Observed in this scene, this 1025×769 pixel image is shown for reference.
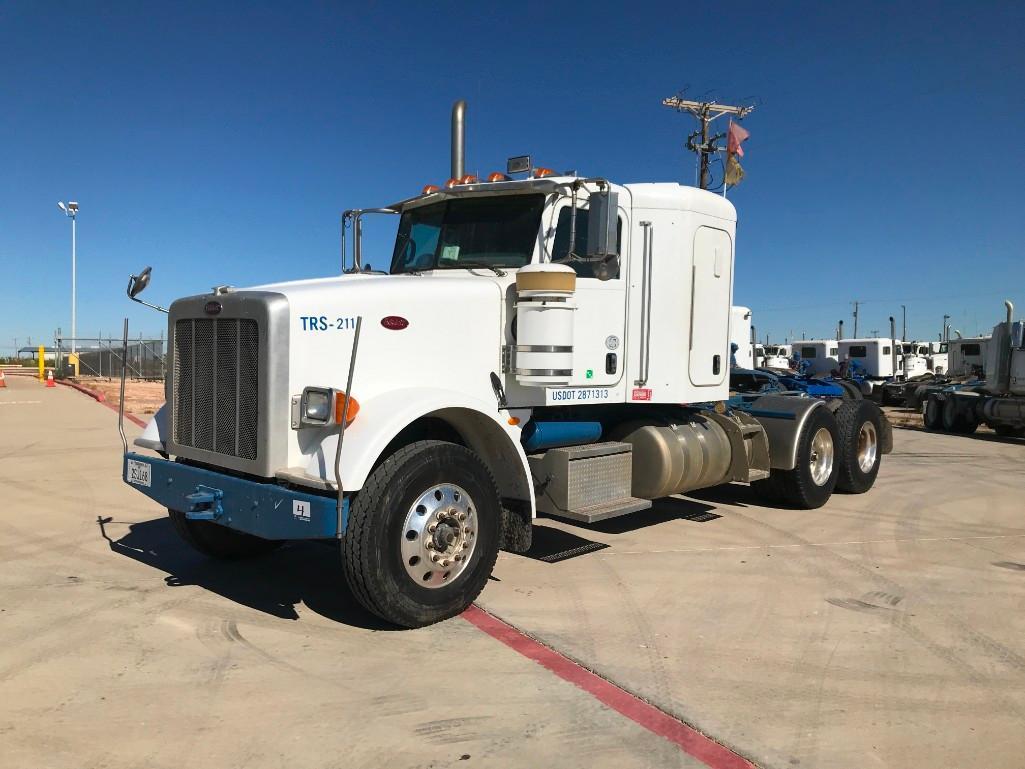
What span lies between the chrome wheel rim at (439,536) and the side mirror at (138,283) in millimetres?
2289

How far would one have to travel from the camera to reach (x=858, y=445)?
9.28m

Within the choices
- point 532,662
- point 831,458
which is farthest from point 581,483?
point 831,458

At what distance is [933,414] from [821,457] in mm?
12475

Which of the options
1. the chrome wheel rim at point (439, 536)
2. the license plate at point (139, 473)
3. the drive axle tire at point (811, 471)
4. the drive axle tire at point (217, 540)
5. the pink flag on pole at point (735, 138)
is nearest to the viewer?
the chrome wheel rim at point (439, 536)

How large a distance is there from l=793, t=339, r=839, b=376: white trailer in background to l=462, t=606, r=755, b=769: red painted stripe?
31288 millimetres

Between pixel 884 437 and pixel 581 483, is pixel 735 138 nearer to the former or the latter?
pixel 884 437

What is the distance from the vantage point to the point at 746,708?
A: 358 cm

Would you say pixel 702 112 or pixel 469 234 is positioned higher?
pixel 702 112

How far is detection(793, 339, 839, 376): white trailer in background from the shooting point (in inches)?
1348

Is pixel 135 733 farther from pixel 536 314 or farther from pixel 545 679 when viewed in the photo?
pixel 536 314

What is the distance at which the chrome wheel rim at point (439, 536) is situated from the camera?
442 centimetres

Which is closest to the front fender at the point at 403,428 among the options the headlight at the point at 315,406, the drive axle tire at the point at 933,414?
the headlight at the point at 315,406

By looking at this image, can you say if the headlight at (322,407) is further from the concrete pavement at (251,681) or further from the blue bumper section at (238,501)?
the concrete pavement at (251,681)

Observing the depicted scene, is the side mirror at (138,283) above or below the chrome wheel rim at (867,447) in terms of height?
above
